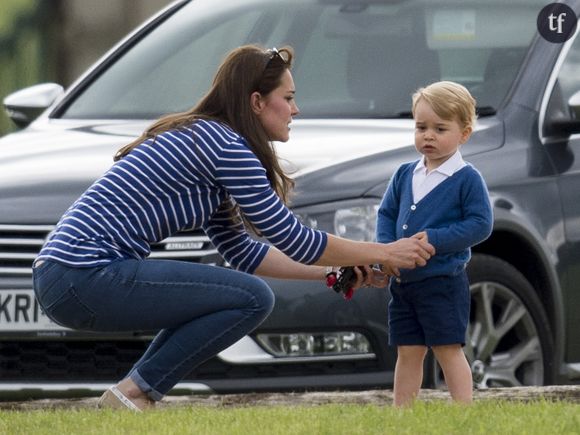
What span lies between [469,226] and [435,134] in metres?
0.32

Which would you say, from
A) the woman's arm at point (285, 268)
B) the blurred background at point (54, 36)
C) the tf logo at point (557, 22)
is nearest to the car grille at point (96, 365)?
the woman's arm at point (285, 268)

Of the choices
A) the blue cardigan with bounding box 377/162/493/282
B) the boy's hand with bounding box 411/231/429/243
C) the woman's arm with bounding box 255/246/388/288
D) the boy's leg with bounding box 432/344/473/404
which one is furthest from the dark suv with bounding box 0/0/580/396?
the boy's hand with bounding box 411/231/429/243

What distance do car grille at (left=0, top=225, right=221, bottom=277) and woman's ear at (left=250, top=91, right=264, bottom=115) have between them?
731 mm

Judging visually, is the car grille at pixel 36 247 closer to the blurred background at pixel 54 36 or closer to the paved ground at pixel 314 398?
the paved ground at pixel 314 398

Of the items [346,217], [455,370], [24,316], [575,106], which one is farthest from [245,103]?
[575,106]

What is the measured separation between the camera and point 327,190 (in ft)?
24.1

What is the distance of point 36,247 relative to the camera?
741 cm

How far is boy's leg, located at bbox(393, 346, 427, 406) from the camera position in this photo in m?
6.67

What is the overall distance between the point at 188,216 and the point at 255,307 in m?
0.35

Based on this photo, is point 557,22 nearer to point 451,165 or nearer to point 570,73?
point 570,73

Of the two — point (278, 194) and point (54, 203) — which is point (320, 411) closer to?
point (278, 194)

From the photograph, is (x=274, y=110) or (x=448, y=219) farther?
(x=274, y=110)

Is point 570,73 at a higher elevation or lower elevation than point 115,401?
higher

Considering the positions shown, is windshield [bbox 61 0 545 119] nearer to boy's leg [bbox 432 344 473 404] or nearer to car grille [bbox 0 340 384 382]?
car grille [bbox 0 340 384 382]
